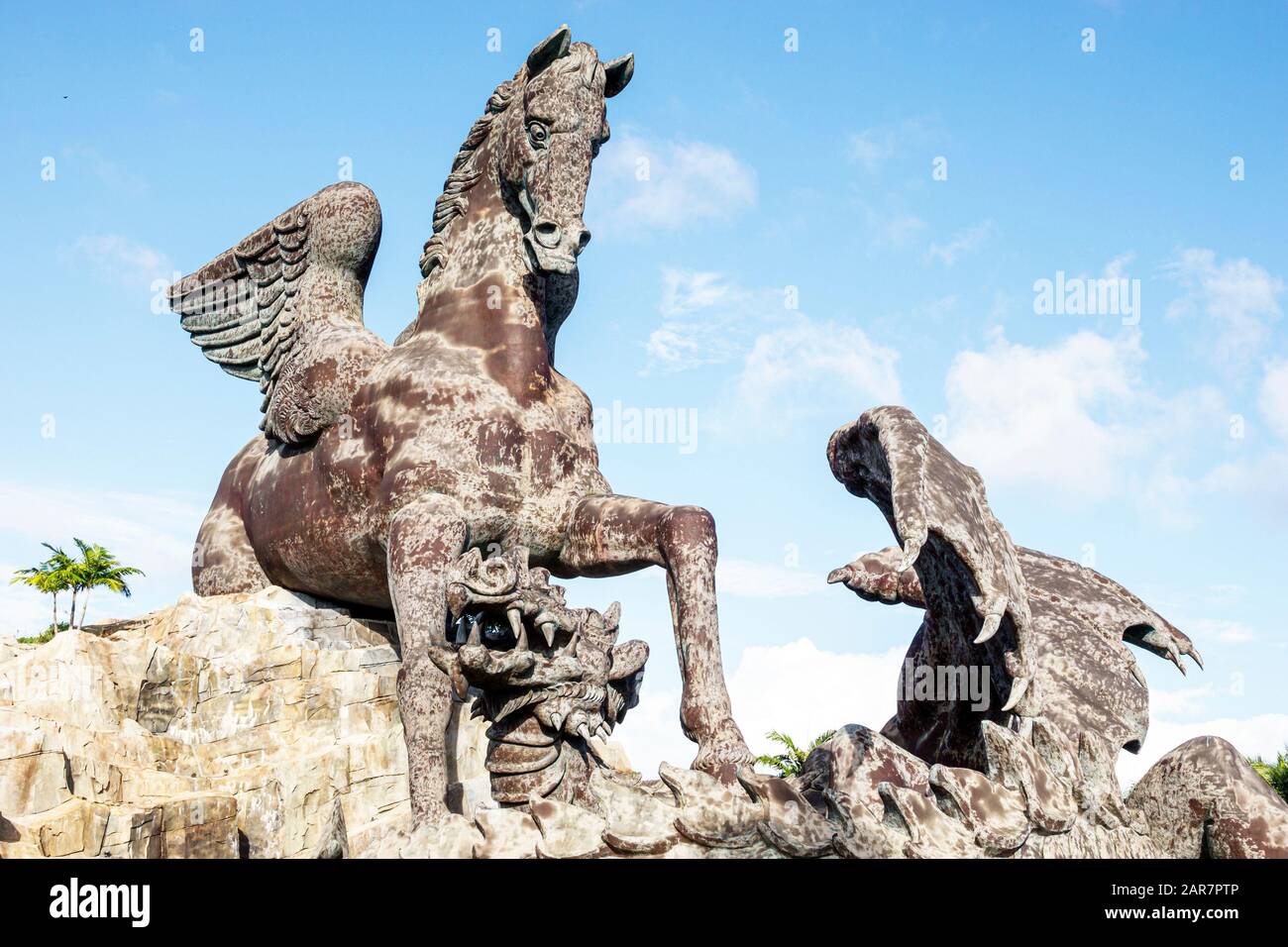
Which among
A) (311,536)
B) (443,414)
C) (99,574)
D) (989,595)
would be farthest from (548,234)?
(99,574)

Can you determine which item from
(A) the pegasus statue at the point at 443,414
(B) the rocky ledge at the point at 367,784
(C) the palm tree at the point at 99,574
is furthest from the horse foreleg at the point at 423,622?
(C) the palm tree at the point at 99,574

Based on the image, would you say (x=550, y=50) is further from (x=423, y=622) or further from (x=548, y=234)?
(x=423, y=622)

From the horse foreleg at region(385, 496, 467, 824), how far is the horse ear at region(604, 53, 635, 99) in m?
2.03

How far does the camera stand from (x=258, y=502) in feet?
20.5

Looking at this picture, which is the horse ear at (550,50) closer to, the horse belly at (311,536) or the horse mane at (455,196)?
the horse mane at (455,196)

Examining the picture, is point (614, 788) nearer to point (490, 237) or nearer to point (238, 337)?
point (490, 237)

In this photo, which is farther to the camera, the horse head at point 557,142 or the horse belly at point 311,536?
the horse belly at point 311,536

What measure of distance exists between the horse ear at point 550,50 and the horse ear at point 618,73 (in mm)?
235

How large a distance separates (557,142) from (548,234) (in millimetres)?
404

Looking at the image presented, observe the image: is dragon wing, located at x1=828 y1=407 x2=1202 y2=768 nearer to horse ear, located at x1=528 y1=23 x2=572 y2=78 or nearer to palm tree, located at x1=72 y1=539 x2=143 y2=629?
horse ear, located at x1=528 y1=23 x2=572 y2=78

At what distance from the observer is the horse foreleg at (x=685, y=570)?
446cm
